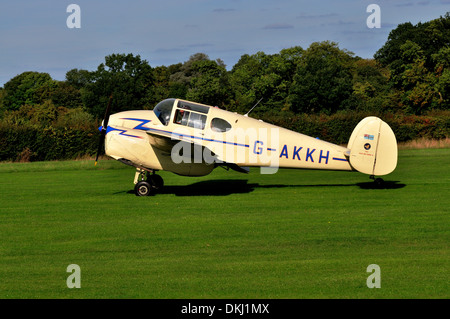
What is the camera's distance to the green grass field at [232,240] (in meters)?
7.87

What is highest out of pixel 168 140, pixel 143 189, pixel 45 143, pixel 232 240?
pixel 45 143

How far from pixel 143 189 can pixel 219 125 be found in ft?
9.74

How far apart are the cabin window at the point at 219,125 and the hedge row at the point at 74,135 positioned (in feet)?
68.5

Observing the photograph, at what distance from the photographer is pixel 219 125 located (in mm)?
16469

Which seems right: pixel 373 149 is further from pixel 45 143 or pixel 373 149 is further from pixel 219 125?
pixel 45 143

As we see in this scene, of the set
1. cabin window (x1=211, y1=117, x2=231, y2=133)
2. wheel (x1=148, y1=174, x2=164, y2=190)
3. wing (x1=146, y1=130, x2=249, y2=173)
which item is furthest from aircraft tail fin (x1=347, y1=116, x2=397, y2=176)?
wheel (x1=148, y1=174, x2=164, y2=190)

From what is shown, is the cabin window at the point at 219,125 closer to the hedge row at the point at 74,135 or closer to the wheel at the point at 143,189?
the wheel at the point at 143,189

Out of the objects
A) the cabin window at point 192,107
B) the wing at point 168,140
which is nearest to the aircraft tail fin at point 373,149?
the wing at point 168,140

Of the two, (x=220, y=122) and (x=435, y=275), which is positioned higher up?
(x=220, y=122)

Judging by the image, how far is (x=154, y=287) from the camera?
7879 mm

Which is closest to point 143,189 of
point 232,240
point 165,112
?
point 165,112

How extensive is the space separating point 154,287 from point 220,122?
29.9 ft
